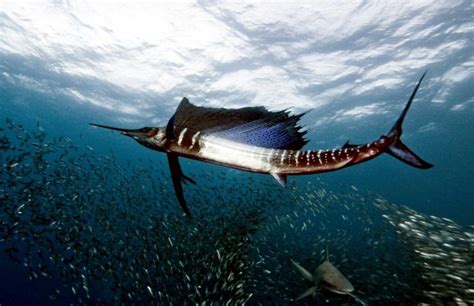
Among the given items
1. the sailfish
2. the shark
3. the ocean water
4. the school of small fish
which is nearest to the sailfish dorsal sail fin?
the sailfish

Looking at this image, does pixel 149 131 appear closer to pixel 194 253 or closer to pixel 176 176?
pixel 176 176

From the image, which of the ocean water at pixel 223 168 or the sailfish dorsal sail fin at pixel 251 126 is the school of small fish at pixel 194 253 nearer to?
the ocean water at pixel 223 168

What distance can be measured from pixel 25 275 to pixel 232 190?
21673 mm

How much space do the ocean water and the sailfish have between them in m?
2.04

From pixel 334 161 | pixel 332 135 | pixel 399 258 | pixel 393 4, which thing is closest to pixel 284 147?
pixel 334 161

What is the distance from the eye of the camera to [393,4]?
49.7 ft

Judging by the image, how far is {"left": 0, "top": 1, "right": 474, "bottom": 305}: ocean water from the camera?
8.45 m

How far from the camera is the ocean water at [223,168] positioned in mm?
8453

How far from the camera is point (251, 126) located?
1.02 meters

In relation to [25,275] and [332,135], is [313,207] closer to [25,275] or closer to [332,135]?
[25,275]

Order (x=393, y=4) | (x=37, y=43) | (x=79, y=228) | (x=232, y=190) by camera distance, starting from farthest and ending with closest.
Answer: (x=37, y=43) → (x=393, y=4) → (x=232, y=190) → (x=79, y=228)

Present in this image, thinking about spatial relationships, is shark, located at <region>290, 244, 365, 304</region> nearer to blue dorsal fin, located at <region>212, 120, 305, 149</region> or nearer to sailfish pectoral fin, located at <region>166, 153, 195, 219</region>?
sailfish pectoral fin, located at <region>166, 153, 195, 219</region>

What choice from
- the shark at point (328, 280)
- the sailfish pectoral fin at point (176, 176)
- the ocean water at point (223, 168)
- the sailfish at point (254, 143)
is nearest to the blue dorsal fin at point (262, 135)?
the sailfish at point (254, 143)

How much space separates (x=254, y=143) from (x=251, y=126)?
0.05 metres
